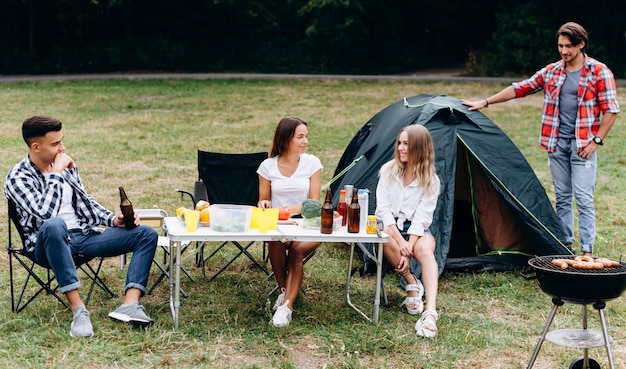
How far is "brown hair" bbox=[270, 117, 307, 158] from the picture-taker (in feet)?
16.5

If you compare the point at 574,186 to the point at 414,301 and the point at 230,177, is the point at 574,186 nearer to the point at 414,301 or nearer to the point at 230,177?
the point at 414,301

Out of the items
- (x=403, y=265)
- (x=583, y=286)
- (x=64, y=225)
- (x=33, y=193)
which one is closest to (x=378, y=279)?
(x=403, y=265)

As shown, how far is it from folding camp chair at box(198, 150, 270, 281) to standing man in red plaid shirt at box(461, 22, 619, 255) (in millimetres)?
1862

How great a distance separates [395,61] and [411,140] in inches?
863

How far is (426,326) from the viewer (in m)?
4.49

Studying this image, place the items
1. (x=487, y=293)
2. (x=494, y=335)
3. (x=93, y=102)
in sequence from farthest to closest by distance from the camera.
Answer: (x=93, y=102) < (x=487, y=293) < (x=494, y=335)

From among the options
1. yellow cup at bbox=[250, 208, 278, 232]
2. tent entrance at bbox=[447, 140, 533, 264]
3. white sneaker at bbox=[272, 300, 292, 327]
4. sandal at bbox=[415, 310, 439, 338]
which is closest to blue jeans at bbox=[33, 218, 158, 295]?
yellow cup at bbox=[250, 208, 278, 232]

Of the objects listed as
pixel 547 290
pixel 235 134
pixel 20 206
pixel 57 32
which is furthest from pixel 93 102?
pixel 547 290

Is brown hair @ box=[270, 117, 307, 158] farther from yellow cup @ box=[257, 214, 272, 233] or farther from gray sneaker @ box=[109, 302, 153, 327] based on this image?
gray sneaker @ box=[109, 302, 153, 327]

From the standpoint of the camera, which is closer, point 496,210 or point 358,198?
point 358,198

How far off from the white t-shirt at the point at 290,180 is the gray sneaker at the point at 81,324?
143cm

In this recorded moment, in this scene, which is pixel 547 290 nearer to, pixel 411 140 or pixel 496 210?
pixel 411 140

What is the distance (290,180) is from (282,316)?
969 mm

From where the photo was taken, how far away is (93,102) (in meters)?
16.0
